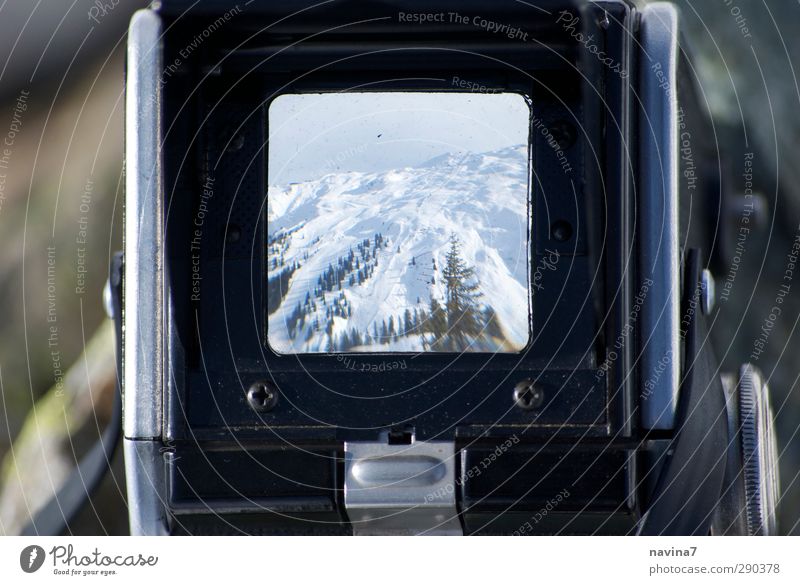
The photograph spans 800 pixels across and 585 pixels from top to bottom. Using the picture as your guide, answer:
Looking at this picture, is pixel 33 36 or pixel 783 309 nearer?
A: pixel 33 36

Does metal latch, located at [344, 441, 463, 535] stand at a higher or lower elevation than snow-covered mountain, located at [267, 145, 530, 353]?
lower

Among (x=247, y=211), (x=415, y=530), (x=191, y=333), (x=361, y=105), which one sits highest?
(x=361, y=105)

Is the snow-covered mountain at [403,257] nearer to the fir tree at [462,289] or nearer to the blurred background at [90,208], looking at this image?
the fir tree at [462,289]

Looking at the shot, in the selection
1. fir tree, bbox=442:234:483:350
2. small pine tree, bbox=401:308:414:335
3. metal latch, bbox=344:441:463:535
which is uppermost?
fir tree, bbox=442:234:483:350

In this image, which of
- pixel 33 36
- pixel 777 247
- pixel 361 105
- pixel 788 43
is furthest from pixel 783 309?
pixel 361 105

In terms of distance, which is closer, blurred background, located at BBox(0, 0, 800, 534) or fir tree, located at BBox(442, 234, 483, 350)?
fir tree, located at BBox(442, 234, 483, 350)

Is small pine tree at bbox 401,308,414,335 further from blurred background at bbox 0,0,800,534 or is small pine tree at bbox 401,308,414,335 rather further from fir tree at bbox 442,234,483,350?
blurred background at bbox 0,0,800,534

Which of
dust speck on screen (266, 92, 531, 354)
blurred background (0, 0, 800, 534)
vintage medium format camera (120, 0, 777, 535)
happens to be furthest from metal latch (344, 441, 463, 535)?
blurred background (0, 0, 800, 534)

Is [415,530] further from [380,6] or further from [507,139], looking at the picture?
[380,6]
